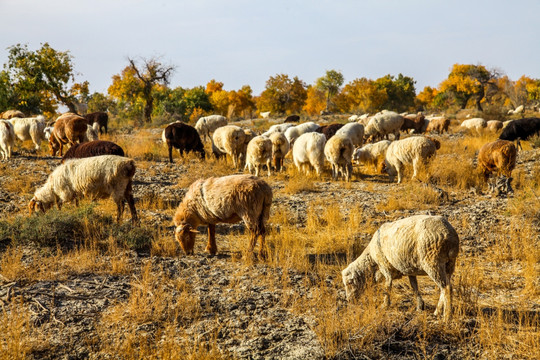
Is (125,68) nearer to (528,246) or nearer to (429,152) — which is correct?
(429,152)

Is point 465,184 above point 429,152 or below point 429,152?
below

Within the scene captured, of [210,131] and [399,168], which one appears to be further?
[210,131]

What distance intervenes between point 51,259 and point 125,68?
35102mm

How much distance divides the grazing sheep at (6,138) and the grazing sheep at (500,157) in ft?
52.6

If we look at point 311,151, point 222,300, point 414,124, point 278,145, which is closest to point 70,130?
point 278,145

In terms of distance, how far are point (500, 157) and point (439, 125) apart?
2033cm

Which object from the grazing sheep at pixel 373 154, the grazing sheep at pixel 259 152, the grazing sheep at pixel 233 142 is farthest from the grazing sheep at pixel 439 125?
the grazing sheep at pixel 259 152

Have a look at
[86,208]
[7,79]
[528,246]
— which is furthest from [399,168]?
[7,79]

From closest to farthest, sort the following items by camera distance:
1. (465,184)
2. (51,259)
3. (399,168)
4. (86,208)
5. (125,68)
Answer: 1. (51,259)
2. (86,208)
3. (465,184)
4. (399,168)
5. (125,68)

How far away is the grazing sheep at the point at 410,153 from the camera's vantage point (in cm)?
1363

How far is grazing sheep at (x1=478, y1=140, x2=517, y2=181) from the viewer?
12086 millimetres

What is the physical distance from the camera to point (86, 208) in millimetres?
9234

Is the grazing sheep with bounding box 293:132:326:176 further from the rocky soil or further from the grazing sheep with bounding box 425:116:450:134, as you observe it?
the grazing sheep with bounding box 425:116:450:134

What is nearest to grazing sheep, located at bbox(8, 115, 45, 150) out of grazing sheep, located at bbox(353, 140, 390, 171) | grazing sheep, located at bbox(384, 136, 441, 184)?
grazing sheep, located at bbox(353, 140, 390, 171)
